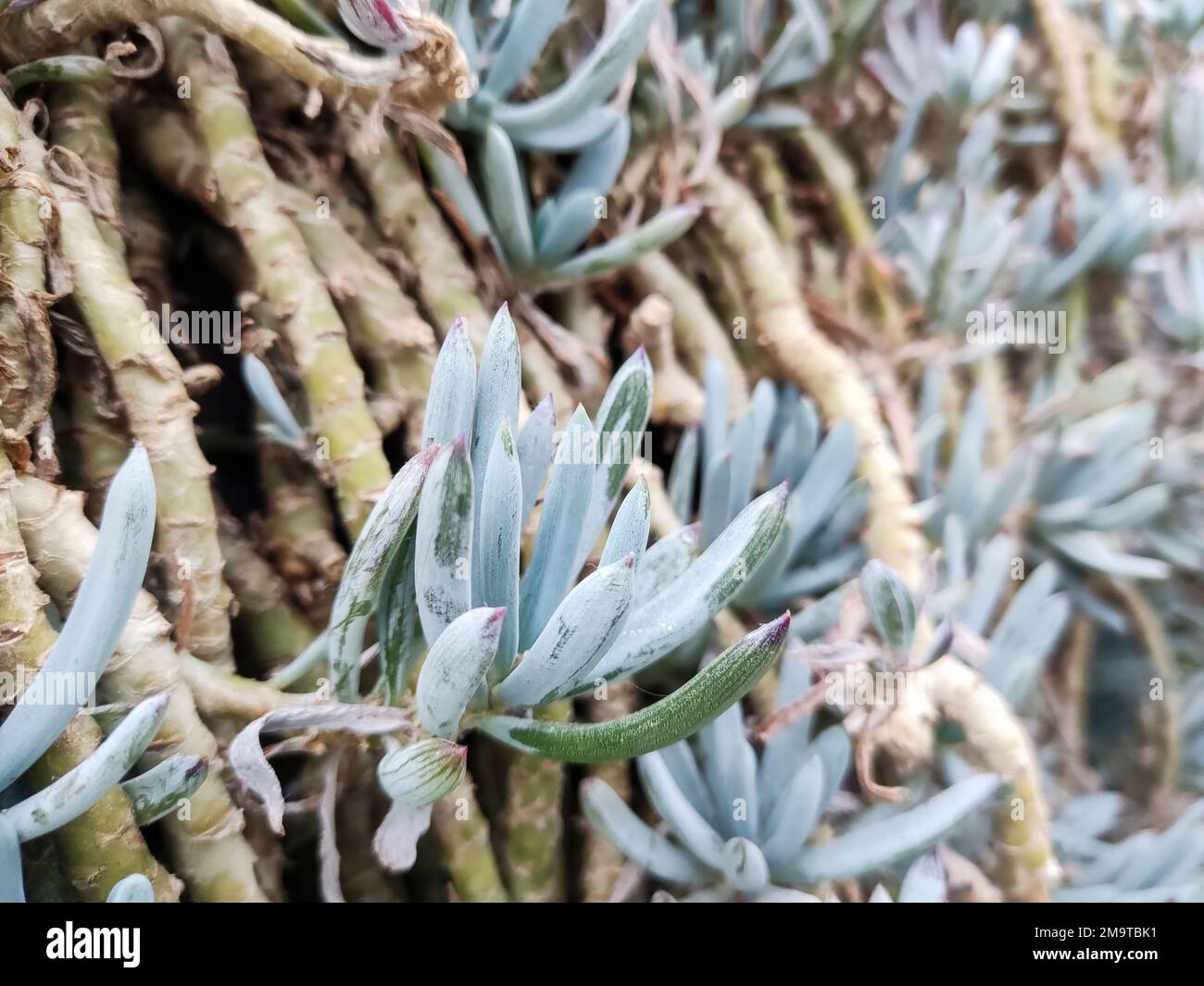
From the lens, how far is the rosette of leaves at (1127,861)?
0.46 metres

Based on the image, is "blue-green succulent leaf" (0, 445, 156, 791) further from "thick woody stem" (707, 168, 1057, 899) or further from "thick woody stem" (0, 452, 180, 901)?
"thick woody stem" (707, 168, 1057, 899)

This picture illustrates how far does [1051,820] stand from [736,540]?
0.41 meters

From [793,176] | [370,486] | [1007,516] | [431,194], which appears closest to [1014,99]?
[793,176]

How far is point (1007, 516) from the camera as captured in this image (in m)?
0.55

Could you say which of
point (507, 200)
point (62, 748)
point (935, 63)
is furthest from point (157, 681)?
point (935, 63)

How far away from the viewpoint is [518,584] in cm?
26

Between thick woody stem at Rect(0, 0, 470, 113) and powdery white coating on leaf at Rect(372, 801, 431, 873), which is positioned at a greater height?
thick woody stem at Rect(0, 0, 470, 113)

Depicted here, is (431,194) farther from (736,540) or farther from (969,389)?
(969,389)

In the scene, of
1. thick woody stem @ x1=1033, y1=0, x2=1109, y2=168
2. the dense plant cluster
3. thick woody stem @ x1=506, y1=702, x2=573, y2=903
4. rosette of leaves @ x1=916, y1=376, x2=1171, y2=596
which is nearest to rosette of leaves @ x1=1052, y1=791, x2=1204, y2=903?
the dense plant cluster

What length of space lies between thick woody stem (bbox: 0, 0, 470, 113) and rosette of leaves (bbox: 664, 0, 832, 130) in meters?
0.20

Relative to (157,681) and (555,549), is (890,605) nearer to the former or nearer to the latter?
(555,549)

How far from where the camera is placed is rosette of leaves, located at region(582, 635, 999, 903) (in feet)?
1.13

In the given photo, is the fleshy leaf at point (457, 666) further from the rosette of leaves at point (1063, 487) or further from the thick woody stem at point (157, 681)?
the rosette of leaves at point (1063, 487)

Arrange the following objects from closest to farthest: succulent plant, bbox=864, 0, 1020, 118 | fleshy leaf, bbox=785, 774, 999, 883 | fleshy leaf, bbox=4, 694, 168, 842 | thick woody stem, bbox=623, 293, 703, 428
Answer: fleshy leaf, bbox=4, 694, 168, 842 → fleshy leaf, bbox=785, 774, 999, 883 → thick woody stem, bbox=623, 293, 703, 428 → succulent plant, bbox=864, 0, 1020, 118
